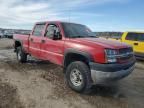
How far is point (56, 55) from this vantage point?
7016 millimetres

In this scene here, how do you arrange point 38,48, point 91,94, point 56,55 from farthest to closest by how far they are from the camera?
point 38,48, point 56,55, point 91,94

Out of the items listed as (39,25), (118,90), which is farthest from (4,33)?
(118,90)

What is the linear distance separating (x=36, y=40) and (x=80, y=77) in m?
2.92

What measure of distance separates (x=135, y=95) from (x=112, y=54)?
145cm

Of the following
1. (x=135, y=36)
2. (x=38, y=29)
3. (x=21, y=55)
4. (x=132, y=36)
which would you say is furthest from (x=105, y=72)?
(x=132, y=36)

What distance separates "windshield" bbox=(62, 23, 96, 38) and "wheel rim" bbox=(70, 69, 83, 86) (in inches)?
48.2

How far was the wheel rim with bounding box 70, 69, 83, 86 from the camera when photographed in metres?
6.04

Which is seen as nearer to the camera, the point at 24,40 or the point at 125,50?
the point at 125,50

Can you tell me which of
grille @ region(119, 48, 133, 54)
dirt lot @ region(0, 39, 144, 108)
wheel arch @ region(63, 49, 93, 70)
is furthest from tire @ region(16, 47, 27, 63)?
grille @ region(119, 48, 133, 54)

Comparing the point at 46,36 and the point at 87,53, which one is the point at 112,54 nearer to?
the point at 87,53

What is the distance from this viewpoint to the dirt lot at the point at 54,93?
204 inches

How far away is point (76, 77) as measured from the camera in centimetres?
618

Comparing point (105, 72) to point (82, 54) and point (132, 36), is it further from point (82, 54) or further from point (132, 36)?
point (132, 36)

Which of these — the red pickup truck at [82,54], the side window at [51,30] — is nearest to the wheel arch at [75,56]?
the red pickup truck at [82,54]
